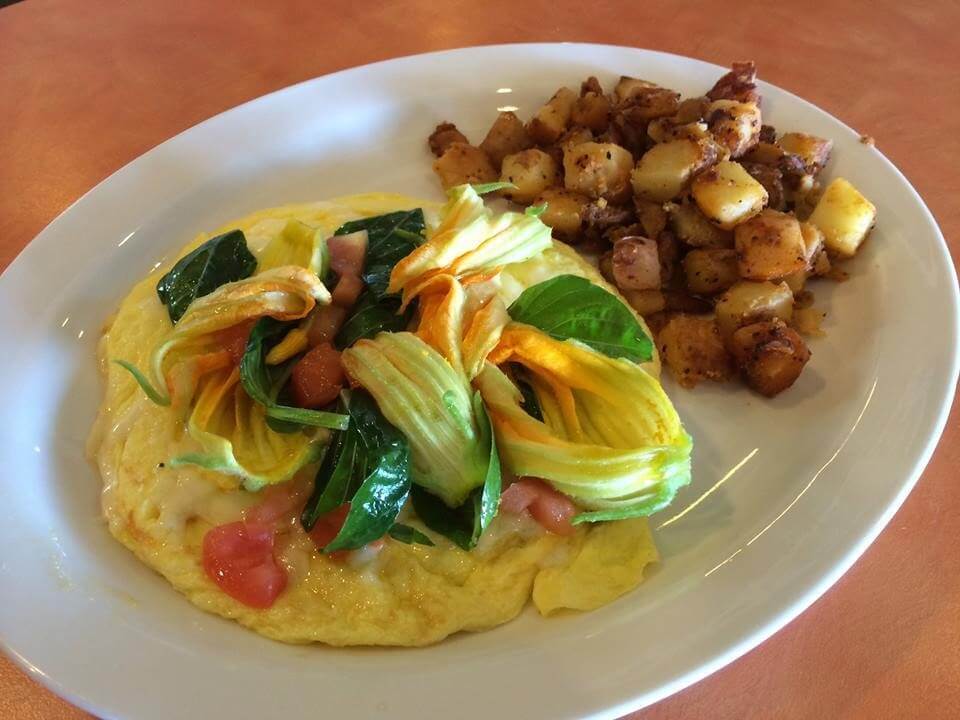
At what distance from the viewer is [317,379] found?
72.1 inches

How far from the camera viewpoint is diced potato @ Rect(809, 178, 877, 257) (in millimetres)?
2205

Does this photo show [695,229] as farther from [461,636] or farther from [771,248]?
[461,636]

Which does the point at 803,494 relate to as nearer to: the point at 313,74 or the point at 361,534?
the point at 361,534

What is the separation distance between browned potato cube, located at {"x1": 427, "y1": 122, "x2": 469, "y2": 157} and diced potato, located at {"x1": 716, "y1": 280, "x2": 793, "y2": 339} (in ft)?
3.87

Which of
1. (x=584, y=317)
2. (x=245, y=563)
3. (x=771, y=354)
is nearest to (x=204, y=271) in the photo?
(x=245, y=563)

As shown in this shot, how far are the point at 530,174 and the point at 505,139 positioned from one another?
24 cm

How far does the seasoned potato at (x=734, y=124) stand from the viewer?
2.26 meters

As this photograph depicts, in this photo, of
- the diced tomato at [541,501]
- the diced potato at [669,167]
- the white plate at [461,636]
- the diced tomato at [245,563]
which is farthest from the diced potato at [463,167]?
the diced tomato at [245,563]

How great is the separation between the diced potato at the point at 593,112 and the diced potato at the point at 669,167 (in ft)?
1.02

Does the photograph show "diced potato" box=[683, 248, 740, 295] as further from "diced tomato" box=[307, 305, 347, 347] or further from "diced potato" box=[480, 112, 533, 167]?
"diced tomato" box=[307, 305, 347, 347]

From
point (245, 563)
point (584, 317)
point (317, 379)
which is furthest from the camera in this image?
point (584, 317)

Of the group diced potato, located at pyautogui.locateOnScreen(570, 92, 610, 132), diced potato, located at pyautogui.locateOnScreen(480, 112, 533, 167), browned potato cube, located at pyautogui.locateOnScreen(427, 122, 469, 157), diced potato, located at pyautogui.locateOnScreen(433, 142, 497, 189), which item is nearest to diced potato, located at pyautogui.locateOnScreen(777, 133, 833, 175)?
diced potato, located at pyautogui.locateOnScreen(570, 92, 610, 132)

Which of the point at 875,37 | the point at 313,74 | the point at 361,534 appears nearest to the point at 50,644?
the point at 361,534

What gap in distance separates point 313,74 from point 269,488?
85.9 inches
